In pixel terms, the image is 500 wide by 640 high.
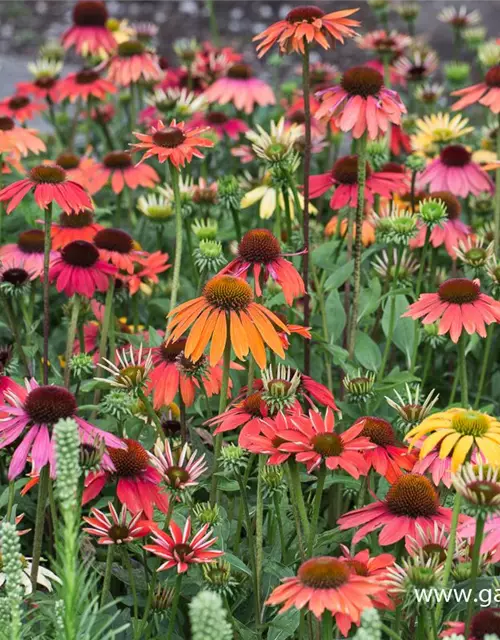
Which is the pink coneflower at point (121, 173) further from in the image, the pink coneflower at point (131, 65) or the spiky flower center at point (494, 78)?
the spiky flower center at point (494, 78)

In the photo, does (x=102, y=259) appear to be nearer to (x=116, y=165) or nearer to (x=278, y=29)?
(x=278, y=29)

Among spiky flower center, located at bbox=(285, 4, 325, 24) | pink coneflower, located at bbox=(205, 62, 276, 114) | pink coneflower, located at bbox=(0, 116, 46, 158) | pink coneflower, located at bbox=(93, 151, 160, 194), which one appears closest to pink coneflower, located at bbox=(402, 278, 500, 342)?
spiky flower center, located at bbox=(285, 4, 325, 24)

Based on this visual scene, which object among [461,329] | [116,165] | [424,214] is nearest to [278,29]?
[424,214]

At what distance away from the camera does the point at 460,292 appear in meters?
1.90

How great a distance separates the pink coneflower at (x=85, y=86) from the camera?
3524mm

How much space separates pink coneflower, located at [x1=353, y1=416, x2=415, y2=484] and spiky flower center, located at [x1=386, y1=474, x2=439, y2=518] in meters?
0.08

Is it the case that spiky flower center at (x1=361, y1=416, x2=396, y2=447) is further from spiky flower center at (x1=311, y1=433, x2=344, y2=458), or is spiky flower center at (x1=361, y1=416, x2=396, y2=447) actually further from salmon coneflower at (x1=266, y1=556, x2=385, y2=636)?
salmon coneflower at (x1=266, y1=556, x2=385, y2=636)

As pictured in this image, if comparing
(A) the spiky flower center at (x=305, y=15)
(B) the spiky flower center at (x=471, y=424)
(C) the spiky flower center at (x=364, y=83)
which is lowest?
(B) the spiky flower center at (x=471, y=424)

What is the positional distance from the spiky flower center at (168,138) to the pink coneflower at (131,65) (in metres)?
1.40

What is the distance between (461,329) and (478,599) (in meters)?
0.43

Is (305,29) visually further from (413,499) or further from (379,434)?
(413,499)

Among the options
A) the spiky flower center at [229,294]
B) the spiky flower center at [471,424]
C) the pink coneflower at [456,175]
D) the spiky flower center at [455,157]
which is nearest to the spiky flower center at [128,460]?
the spiky flower center at [229,294]

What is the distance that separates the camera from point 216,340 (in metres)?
1.68

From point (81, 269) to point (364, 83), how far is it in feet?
2.11
